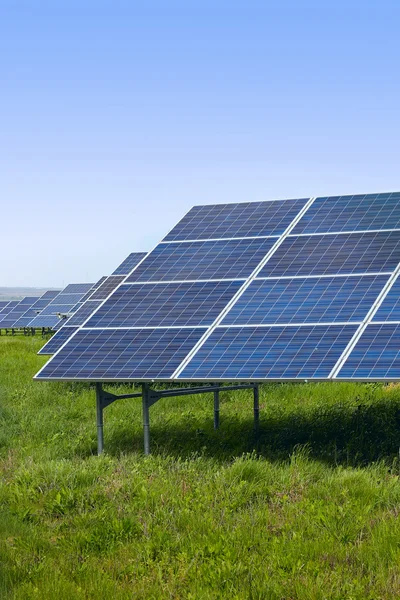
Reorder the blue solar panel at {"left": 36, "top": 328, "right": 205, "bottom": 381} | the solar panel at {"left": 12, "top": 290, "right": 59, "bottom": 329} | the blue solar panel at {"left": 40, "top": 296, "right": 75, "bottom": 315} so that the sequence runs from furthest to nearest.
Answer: the solar panel at {"left": 12, "top": 290, "right": 59, "bottom": 329} → the blue solar panel at {"left": 40, "top": 296, "right": 75, "bottom": 315} → the blue solar panel at {"left": 36, "top": 328, "right": 205, "bottom": 381}

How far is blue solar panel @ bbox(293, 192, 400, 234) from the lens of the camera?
63.2ft

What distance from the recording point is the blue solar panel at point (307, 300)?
15.9 m

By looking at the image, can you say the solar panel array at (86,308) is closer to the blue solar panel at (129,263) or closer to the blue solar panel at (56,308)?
the blue solar panel at (129,263)

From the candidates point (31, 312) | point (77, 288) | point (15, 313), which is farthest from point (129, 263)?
point (15, 313)

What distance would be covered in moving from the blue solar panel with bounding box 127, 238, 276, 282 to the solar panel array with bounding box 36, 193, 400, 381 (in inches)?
1.1

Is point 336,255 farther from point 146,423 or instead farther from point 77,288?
point 77,288

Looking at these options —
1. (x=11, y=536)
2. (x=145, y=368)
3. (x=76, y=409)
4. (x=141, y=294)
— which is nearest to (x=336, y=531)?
(x=11, y=536)

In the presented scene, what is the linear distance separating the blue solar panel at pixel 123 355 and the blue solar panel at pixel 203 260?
237 cm

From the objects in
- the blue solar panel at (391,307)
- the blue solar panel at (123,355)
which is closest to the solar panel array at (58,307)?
the blue solar panel at (123,355)

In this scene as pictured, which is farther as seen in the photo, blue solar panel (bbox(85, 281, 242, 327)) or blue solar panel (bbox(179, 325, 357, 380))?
blue solar panel (bbox(85, 281, 242, 327))

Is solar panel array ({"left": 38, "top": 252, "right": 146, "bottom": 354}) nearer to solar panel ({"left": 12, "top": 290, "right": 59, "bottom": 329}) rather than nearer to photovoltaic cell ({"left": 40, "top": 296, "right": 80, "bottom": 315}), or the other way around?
photovoltaic cell ({"left": 40, "top": 296, "right": 80, "bottom": 315})

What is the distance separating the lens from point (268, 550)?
10.4 m

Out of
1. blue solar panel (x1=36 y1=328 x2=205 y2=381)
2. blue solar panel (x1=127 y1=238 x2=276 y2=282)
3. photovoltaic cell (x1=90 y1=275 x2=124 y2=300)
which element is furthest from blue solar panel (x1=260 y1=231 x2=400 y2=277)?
photovoltaic cell (x1=90 y1=275 x2=124 y2=300)

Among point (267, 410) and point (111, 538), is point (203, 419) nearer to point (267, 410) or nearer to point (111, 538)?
point (267, 410)
